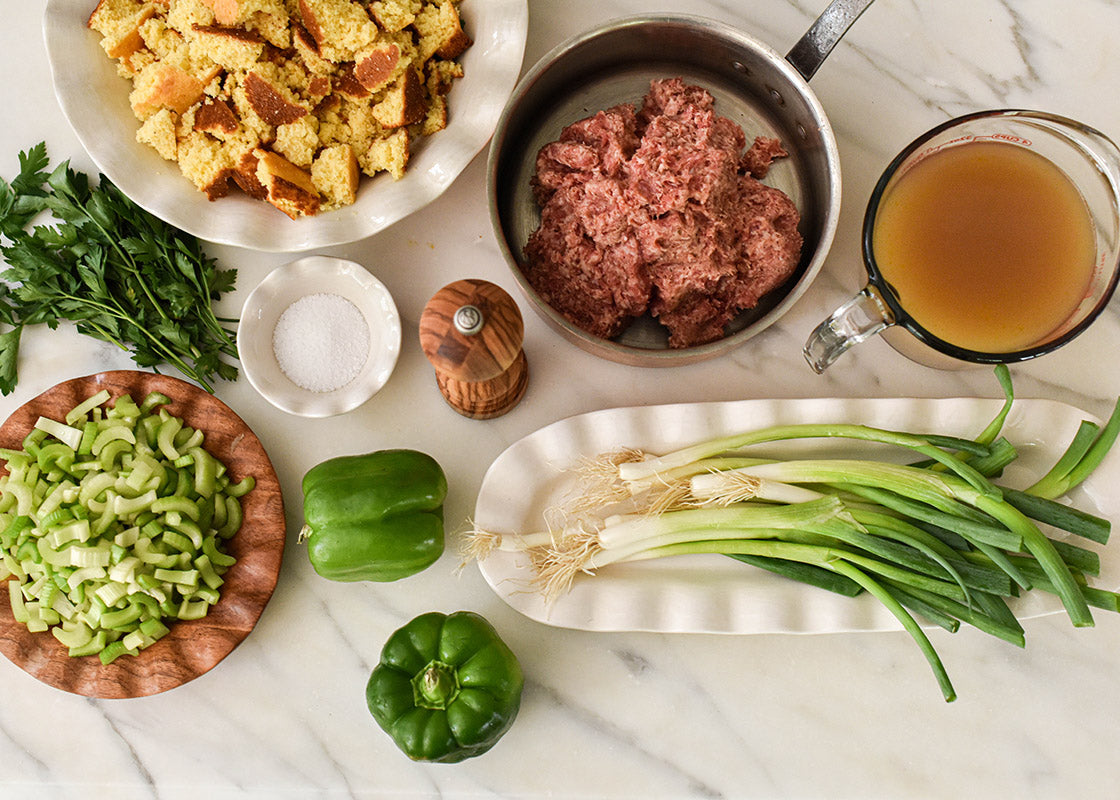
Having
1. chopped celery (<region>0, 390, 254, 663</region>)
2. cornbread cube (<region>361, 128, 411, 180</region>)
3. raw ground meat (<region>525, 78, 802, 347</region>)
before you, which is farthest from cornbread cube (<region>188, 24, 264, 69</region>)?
chopped celery (<region>0, 390, 254, 663</region>)

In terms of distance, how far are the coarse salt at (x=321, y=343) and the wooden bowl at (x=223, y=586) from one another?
155 millimetres

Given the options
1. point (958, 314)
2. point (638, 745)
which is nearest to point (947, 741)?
point (638, 745)

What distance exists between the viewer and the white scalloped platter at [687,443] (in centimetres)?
141

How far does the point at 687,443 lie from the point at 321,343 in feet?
2.32

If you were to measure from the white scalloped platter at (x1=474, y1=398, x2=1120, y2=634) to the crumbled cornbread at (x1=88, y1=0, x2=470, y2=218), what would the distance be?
59 centimetres

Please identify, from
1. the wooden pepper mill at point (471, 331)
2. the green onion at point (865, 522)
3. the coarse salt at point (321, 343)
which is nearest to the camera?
the wooden pepper mill at point (471, 331)

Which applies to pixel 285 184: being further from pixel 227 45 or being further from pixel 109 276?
pixel 109 276

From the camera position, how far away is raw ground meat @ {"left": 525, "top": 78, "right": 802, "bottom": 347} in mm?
1283

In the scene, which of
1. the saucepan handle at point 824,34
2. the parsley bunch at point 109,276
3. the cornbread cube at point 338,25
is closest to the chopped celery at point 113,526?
the parsley bunch at point 109,276

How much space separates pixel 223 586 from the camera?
145cm

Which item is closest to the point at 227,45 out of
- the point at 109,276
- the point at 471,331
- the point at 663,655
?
the point at 109,276

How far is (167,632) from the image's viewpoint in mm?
1431

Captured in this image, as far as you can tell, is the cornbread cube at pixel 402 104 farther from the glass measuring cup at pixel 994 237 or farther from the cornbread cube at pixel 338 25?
the glass measuring cup at pixel 994 237

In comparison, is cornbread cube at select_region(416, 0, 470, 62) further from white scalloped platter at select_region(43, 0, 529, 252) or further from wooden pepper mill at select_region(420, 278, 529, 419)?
wooden pepper mill at select_region(420, 278, 529, 419)
